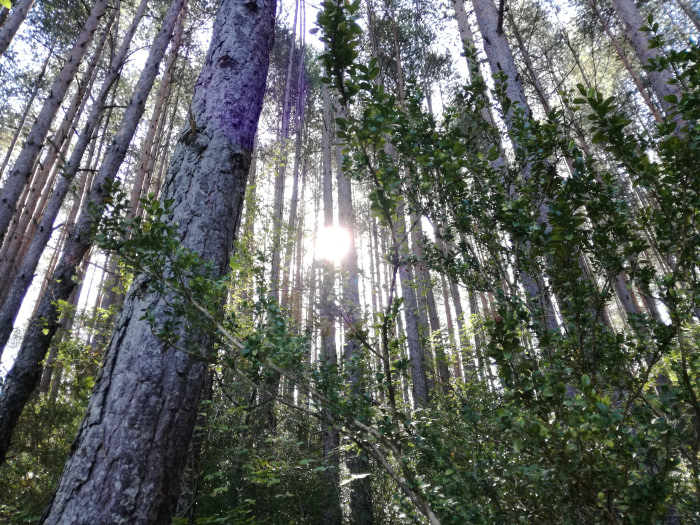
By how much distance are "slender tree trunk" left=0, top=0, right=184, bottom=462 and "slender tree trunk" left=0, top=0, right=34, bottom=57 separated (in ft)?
5.59

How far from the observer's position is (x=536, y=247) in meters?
1.45

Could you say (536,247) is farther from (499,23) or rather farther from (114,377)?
(499,23)

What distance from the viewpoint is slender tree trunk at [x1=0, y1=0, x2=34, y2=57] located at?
532cm

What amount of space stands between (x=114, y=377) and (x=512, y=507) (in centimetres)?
166

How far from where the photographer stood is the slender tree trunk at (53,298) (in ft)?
13.5

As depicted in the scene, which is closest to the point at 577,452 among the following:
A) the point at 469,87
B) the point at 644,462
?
the point at 644,462

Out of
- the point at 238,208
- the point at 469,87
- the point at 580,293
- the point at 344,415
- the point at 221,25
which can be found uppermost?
the point at 221,25

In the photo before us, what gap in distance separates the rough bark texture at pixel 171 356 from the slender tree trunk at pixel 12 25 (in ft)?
18.4

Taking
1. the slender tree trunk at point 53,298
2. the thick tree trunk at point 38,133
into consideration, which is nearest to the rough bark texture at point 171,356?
the slender tree trunk at point 53,298

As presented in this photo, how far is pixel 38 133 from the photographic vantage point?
5578mm

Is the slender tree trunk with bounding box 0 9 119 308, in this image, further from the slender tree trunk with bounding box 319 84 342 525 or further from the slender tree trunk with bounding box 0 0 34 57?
the slender tree trunk with bounding box 319 84 342 525

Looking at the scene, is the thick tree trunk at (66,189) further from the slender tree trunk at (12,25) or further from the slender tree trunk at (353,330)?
the slender tree trunk at (353,330)

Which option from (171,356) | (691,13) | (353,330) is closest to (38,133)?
(171,356)

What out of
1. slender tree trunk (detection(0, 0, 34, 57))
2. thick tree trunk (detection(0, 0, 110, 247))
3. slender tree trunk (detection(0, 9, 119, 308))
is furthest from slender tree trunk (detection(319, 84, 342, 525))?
slender tree trunk (detection(0, 0, 34, 57))
